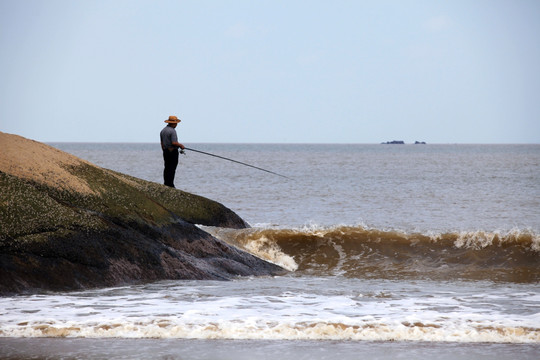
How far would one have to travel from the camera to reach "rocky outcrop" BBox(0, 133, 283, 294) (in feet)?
26.7

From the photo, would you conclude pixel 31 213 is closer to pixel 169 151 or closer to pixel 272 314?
pixel 272 314

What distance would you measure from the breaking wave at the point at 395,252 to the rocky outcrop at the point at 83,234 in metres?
1.64

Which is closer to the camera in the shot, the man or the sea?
the sea

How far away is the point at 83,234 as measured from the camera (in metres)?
8.57

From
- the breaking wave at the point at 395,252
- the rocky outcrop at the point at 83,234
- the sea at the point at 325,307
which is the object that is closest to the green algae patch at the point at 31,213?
the rocky outcrop at the point at 83,234

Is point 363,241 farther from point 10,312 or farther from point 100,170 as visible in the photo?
point 10,312

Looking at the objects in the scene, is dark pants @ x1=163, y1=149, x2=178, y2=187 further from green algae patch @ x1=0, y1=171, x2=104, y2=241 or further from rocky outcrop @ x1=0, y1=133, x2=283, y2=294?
green algae patch @ x1=0, y1=171, x2=104, y2=241

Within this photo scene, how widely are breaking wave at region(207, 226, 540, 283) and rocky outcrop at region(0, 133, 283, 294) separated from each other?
1640 millimetres

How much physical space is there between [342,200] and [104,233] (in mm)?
19443

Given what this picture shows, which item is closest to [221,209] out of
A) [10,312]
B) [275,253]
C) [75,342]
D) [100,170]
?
[275,253]

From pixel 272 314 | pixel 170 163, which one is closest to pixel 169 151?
pixel 170 163

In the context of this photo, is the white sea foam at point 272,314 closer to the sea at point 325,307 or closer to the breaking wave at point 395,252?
the sea at point 325,307

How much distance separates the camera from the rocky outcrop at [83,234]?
26.7 feet

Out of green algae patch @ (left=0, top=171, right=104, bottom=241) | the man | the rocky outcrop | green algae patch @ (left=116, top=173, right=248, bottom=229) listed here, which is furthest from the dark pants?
green algae patch @ (left=0, top=171, right=104, bottom=241)
